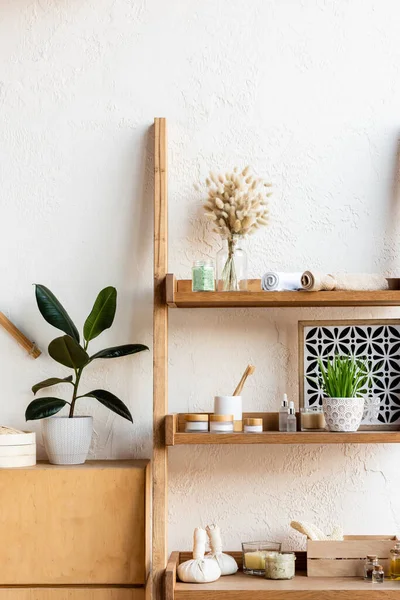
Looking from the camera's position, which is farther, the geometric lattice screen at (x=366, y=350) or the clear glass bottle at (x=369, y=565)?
the geometric lattice screen at (x=366, y=350)

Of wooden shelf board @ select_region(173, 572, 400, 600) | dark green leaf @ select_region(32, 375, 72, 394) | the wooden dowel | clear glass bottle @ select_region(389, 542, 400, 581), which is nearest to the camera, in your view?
wooden shelf board @ select_region(173, 572, 400, 600)

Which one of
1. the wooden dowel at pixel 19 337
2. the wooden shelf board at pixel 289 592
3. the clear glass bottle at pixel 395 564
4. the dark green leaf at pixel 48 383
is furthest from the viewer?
the wooden dowel at pixel 19 337

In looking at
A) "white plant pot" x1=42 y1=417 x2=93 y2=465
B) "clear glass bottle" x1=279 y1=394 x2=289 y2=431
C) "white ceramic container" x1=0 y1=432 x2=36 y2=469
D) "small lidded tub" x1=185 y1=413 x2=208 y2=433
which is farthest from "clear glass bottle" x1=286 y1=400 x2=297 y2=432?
"white ceramic container" x1=0 y1=432 x2=36 y2=469

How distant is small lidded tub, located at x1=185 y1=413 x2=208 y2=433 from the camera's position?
2188 mm

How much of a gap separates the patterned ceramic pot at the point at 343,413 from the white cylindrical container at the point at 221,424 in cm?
27

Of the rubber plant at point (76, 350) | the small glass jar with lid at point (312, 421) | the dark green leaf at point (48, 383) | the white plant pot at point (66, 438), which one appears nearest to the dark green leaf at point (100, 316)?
the rubber plant at point (76, 350)

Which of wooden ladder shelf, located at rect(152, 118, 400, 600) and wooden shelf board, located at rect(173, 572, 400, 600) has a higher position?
wooden ladder shelf, located at rect(152, 118, 400, 600)

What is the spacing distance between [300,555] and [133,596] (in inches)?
18.8

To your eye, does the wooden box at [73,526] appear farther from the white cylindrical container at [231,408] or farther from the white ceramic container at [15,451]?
the white cylindrical container at [231,408]

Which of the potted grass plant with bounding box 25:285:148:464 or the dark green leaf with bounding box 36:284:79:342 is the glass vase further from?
the dark green leaf with bounding box 36:284:79:342

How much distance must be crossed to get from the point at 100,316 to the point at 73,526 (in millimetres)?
567

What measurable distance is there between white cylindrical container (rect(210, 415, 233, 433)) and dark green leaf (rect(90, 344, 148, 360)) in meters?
0.29

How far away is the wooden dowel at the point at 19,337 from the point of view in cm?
234

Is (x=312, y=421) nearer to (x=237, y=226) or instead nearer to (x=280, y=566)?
(x=280, y=566)
